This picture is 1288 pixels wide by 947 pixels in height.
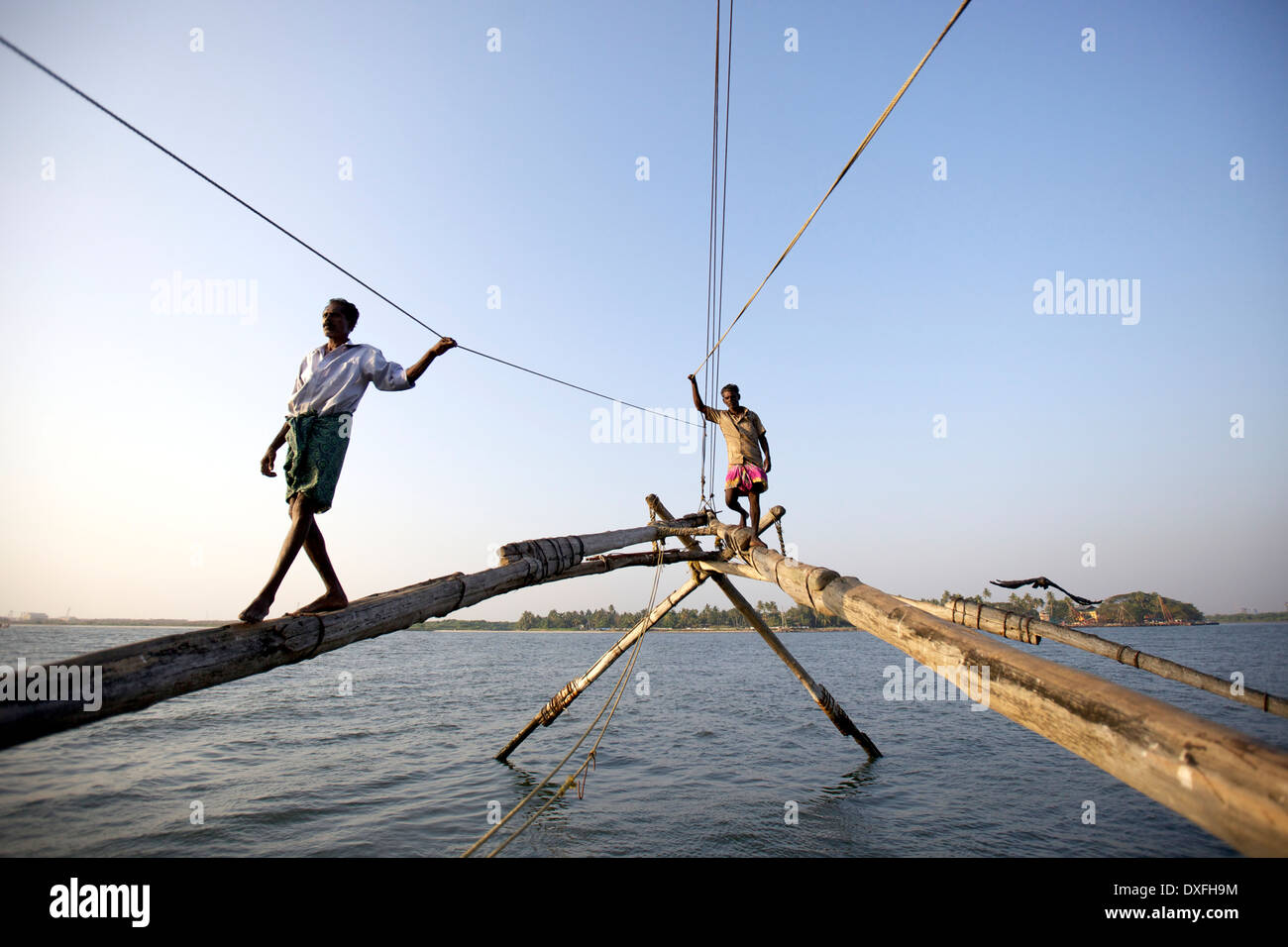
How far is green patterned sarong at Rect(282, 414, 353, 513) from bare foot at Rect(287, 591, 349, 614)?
0.52 meters

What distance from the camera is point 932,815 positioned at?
33.2ft

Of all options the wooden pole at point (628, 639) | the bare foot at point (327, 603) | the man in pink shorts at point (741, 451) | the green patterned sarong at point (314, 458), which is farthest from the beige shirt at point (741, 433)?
the bare foot at point (327, 603)

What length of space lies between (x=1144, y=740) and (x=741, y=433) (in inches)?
296

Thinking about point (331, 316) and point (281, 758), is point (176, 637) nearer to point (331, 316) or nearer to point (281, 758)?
point (331, 316)

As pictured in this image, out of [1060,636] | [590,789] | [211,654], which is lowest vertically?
[590,789]

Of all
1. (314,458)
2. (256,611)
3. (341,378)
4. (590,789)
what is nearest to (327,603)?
(256,611)

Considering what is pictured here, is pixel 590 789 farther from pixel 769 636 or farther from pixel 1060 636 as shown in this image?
pixel 1060 636

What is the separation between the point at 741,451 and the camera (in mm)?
8883

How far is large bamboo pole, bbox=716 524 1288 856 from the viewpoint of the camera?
1206mm

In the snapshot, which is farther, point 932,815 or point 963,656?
point 932,815

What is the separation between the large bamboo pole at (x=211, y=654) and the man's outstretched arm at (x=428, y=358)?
1405mm

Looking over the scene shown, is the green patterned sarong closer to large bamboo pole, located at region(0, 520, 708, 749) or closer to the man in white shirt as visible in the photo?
the man in white shirt
